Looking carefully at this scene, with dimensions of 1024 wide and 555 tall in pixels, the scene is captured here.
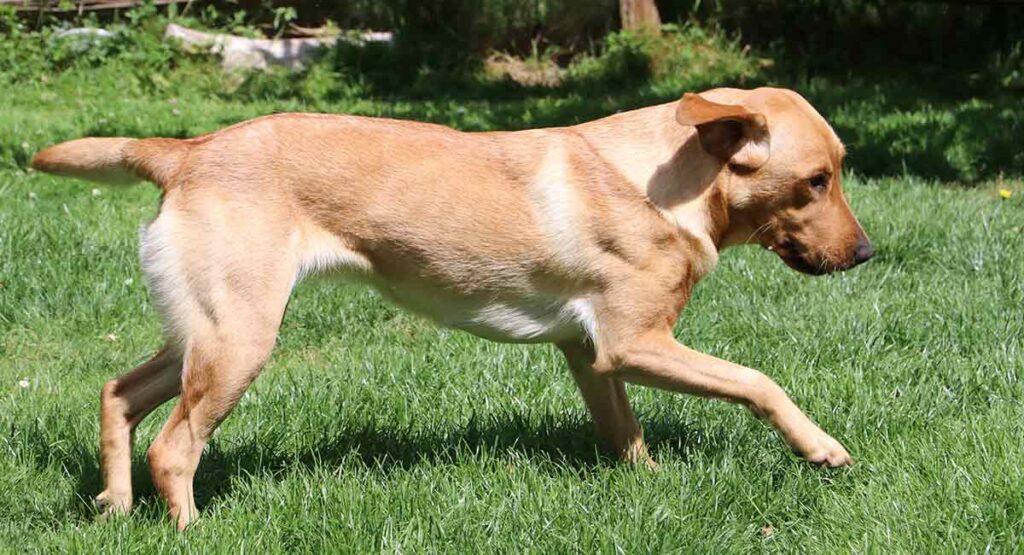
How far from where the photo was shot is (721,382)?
3.94 metres

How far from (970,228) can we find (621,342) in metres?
3.75

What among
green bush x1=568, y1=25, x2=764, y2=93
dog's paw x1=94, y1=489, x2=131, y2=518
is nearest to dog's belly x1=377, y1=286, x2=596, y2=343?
dog's paw x1=94, y1=489, x2=131, y2=518

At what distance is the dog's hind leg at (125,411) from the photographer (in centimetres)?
401

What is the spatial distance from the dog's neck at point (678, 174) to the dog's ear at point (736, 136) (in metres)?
0.05

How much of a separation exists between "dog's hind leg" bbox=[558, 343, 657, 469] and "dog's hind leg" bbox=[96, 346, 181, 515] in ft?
4.56

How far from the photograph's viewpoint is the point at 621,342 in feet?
13.1

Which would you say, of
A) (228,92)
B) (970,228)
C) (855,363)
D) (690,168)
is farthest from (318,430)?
(228,92)

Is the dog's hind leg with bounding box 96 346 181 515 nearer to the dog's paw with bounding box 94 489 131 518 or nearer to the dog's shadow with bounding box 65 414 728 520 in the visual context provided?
the dog's paw with bounding box 94 489 131 518

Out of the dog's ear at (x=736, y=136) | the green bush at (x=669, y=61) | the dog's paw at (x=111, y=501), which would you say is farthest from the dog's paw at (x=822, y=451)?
the green bush at (x=669, y=61)

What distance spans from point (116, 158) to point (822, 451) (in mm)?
2507

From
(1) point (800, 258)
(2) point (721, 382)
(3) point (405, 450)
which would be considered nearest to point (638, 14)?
(1) point (800, 258)

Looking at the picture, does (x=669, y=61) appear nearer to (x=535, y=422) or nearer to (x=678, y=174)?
(x=535, y=422)

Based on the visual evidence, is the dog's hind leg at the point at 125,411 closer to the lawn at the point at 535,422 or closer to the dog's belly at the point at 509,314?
the lawn at the point at 535,422

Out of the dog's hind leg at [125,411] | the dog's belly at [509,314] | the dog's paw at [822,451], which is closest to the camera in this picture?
the dog's paw at [822,451]
